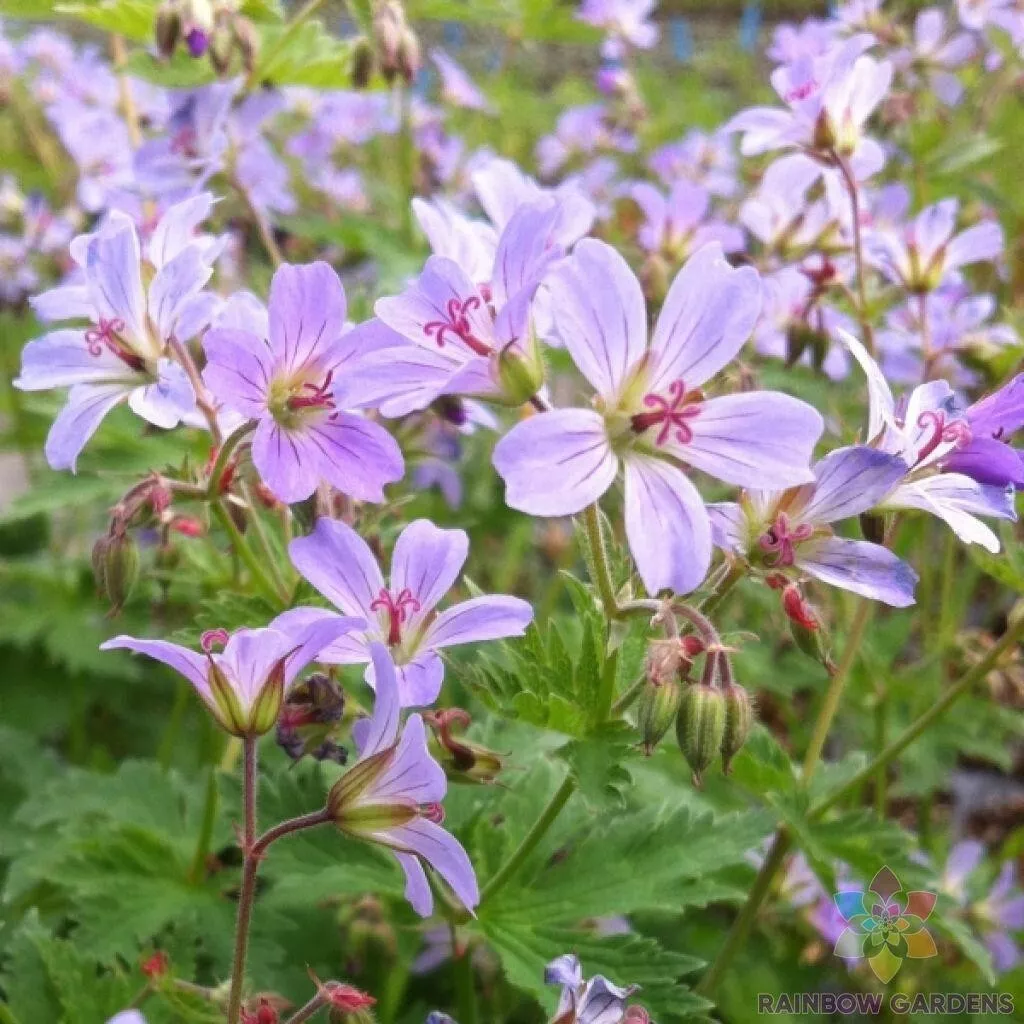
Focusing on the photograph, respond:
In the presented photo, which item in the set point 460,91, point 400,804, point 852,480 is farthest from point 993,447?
point 460,91

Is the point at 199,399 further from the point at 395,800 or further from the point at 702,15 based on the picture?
the point at 702,15

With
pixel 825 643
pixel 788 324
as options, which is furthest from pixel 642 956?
pixel 788 324

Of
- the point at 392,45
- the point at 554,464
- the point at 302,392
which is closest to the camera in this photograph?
the point at 554,464

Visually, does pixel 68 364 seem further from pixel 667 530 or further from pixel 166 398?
pixel 667 530

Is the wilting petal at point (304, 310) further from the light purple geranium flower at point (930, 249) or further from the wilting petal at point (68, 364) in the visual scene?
the light purple geranium flower at point (930, 249)
